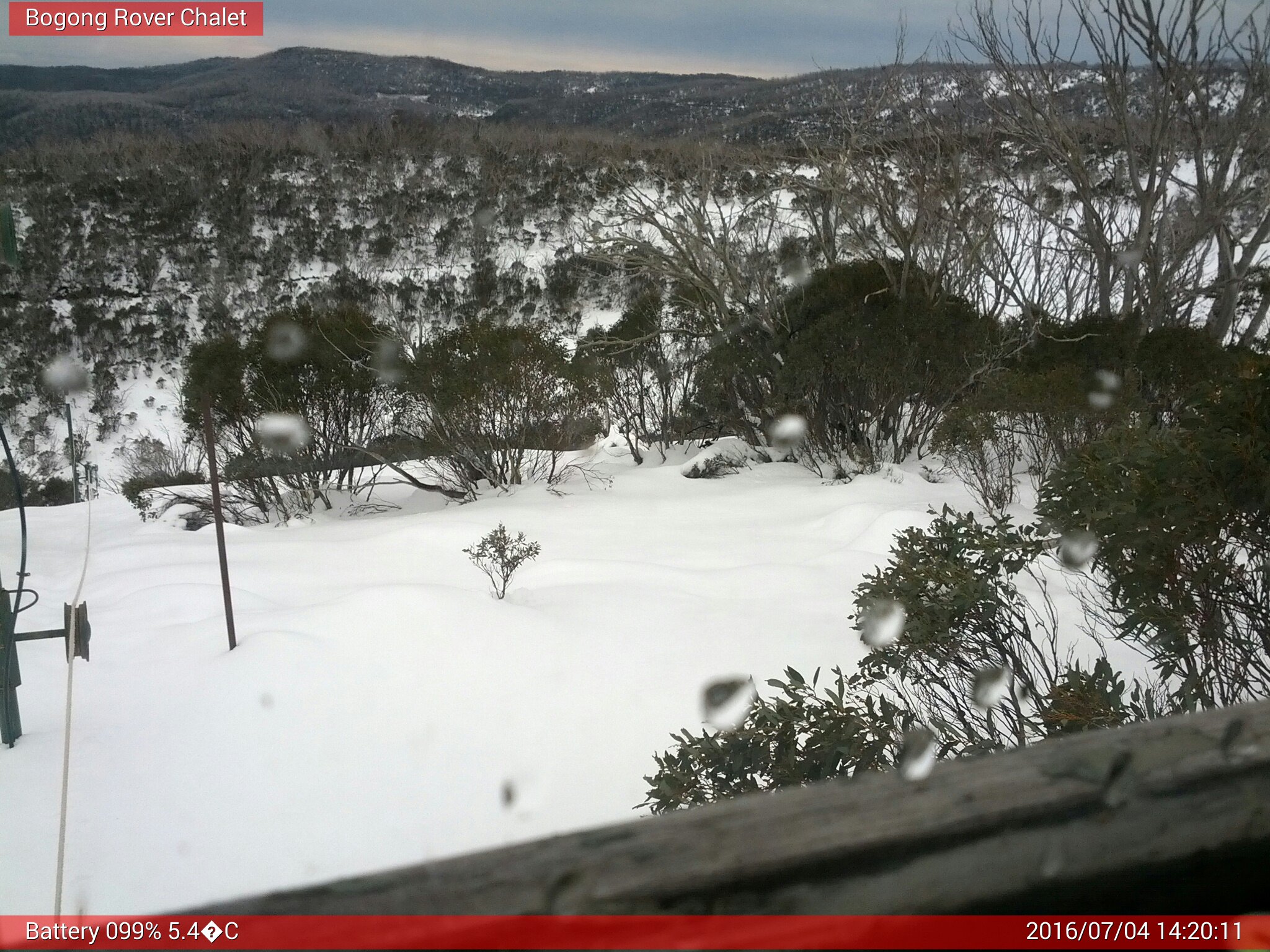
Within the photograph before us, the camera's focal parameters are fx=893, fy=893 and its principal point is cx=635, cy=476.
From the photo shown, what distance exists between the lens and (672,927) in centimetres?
38

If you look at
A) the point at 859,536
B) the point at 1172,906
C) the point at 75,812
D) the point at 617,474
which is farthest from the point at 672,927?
the point at 617,474

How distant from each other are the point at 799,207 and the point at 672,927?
10.6 m

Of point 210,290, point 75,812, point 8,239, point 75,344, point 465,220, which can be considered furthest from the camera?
point 465,220

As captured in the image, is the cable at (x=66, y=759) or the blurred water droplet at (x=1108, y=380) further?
the blurred water droplet at (x=1108, y=380)

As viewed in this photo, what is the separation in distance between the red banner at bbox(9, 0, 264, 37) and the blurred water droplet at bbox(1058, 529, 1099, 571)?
2264 millimetres

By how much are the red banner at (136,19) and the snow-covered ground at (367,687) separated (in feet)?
5.58

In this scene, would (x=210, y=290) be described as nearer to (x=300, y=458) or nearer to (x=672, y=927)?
(x=300, y=458)

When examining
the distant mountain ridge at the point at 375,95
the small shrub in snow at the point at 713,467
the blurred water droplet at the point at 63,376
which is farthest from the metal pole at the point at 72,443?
the small shrub in snow at the point at 713,467

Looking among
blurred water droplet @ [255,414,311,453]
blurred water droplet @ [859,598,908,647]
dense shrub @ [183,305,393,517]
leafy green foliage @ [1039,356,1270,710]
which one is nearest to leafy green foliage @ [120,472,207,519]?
dense shrub @ [183,305,393,517]

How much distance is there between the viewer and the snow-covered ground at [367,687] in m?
1.95

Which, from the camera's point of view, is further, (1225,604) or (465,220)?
(465,220)

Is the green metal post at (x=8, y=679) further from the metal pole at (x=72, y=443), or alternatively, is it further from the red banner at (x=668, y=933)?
the red banner at (x=668, y=933)

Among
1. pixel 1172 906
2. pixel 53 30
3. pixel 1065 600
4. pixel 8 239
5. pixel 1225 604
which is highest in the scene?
pixel 53 30

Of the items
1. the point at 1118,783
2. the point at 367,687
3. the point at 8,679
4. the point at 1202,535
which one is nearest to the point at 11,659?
the point at 8,679
